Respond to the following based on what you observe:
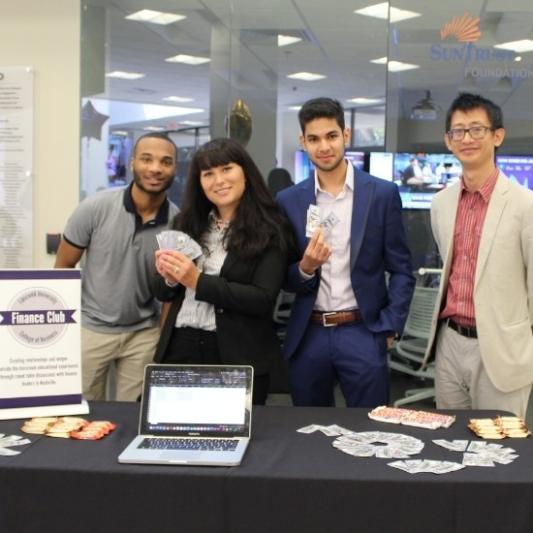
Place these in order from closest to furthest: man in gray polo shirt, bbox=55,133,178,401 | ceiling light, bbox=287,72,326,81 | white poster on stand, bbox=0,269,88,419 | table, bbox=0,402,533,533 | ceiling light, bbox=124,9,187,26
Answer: table, bbox=0,402,533,533 → white poster on stand, bbox=0,269,88,419 → man in gray polo shirt, bbox=55,133,178,401 → ceiling light, bbox=124,9,187,26 → ceiling light, bbox=287,72,326,81

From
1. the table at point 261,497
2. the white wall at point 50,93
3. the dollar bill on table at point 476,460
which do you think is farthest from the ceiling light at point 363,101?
the table at point 261,497

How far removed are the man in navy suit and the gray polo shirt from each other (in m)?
0.65

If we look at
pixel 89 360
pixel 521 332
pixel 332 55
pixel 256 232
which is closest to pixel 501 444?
pixel 521 332

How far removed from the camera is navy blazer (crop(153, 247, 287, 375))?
7.11 feet

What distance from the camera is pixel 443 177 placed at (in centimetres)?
503

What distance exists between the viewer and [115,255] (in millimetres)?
2672

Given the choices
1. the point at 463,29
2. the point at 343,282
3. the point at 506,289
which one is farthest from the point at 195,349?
the point at 463,29

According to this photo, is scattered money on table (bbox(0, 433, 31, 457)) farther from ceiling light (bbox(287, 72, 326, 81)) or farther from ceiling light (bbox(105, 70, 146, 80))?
ceiling light (bbox(287, 72, 326, 81))

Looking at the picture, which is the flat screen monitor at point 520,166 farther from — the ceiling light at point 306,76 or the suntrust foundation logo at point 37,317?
the suntrust foundation logo at point 37,317

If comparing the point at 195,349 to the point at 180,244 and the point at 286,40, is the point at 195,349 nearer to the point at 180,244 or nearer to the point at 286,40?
the point at 180,244

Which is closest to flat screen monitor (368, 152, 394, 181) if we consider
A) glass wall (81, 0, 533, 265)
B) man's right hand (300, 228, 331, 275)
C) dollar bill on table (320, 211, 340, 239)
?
glass wall (81, 0, 533, 265)

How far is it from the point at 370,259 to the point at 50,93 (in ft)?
7.57

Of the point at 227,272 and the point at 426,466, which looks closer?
the point at 426,466

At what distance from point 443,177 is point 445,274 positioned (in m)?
2.81
